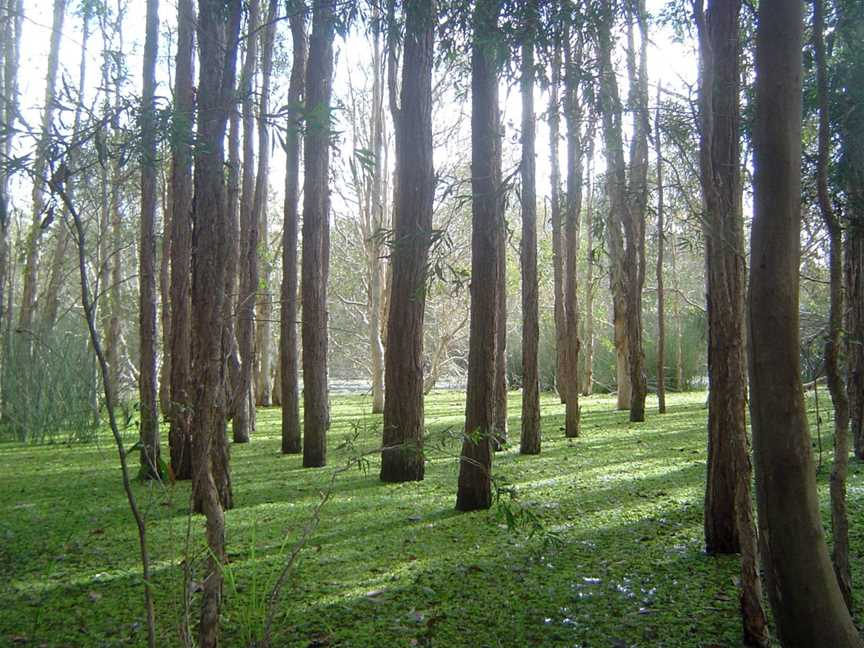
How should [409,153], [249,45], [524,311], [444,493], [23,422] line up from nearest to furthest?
[444,493] → [409,153] → [524,311] → [249,45] → [23,422]

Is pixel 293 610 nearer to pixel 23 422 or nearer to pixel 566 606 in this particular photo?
pixel 566 606

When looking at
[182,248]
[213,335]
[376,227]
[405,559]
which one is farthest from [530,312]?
[376,227]

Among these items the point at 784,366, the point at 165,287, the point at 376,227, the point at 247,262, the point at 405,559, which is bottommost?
the point at 405,559

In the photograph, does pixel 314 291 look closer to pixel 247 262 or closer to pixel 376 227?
pixel 247 262

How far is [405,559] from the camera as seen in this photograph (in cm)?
440

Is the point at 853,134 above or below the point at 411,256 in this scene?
above

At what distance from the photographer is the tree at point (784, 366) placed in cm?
264

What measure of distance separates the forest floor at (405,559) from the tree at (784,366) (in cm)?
56

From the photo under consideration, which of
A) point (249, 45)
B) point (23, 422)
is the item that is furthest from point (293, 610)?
point (23, 422)

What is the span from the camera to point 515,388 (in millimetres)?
24094

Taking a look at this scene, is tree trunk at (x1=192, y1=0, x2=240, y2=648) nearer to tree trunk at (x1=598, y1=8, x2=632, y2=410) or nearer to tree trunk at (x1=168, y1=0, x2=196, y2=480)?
tree trunk at (x1=598, y1=8, x2=632, y2=410)

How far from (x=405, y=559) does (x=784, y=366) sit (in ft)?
8.33

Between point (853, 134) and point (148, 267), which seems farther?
point (148, 267)

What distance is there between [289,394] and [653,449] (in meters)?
4.23
